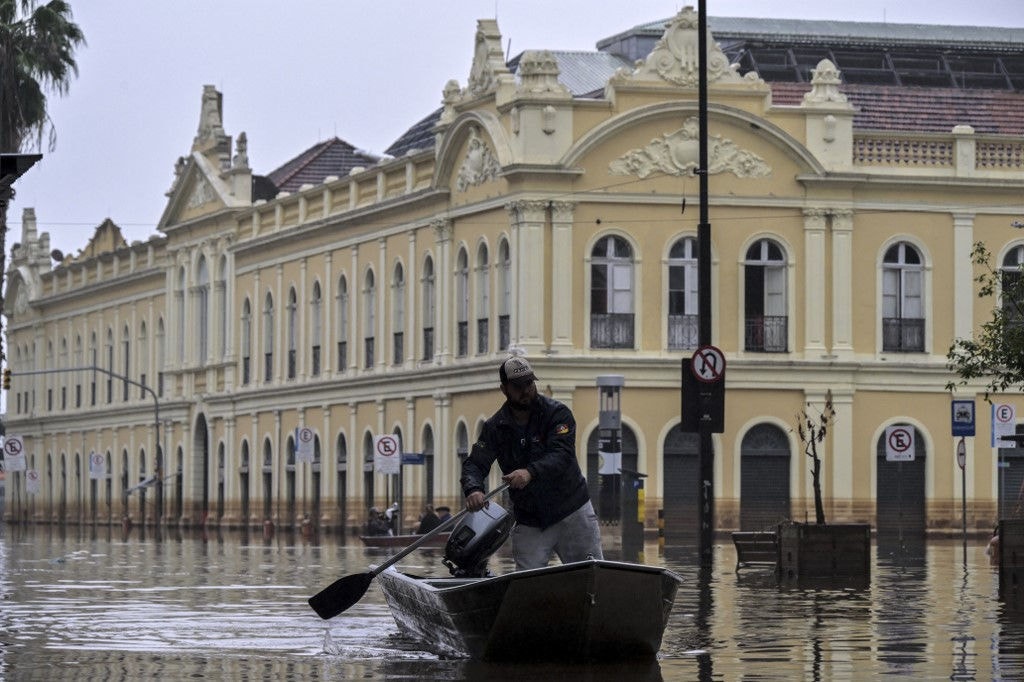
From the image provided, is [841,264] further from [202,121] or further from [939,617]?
[939,617]

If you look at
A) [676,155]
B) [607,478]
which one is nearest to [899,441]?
[607,478]

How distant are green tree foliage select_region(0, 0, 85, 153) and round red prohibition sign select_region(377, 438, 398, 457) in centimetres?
954

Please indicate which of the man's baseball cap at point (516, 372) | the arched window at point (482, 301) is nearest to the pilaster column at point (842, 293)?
the arched window at point (482, 301)

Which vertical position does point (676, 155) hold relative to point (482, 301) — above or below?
above

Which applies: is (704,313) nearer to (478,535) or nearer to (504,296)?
(478,535)

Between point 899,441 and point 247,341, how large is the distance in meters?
40.0

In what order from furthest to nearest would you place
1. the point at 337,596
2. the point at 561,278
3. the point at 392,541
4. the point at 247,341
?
the point at 247,341
the point at 561,278
the point at 392,541
the point at 337,596

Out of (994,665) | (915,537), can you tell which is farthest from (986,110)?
(994,665)

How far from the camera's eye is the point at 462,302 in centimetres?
6412

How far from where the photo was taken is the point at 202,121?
87.3m

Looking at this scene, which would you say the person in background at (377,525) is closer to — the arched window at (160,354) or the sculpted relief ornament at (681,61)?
the sculpted relief ornament at (681,61)

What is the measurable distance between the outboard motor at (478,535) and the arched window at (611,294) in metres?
43.0

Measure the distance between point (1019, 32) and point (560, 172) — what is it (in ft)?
67.9

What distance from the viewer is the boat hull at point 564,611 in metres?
15.9
